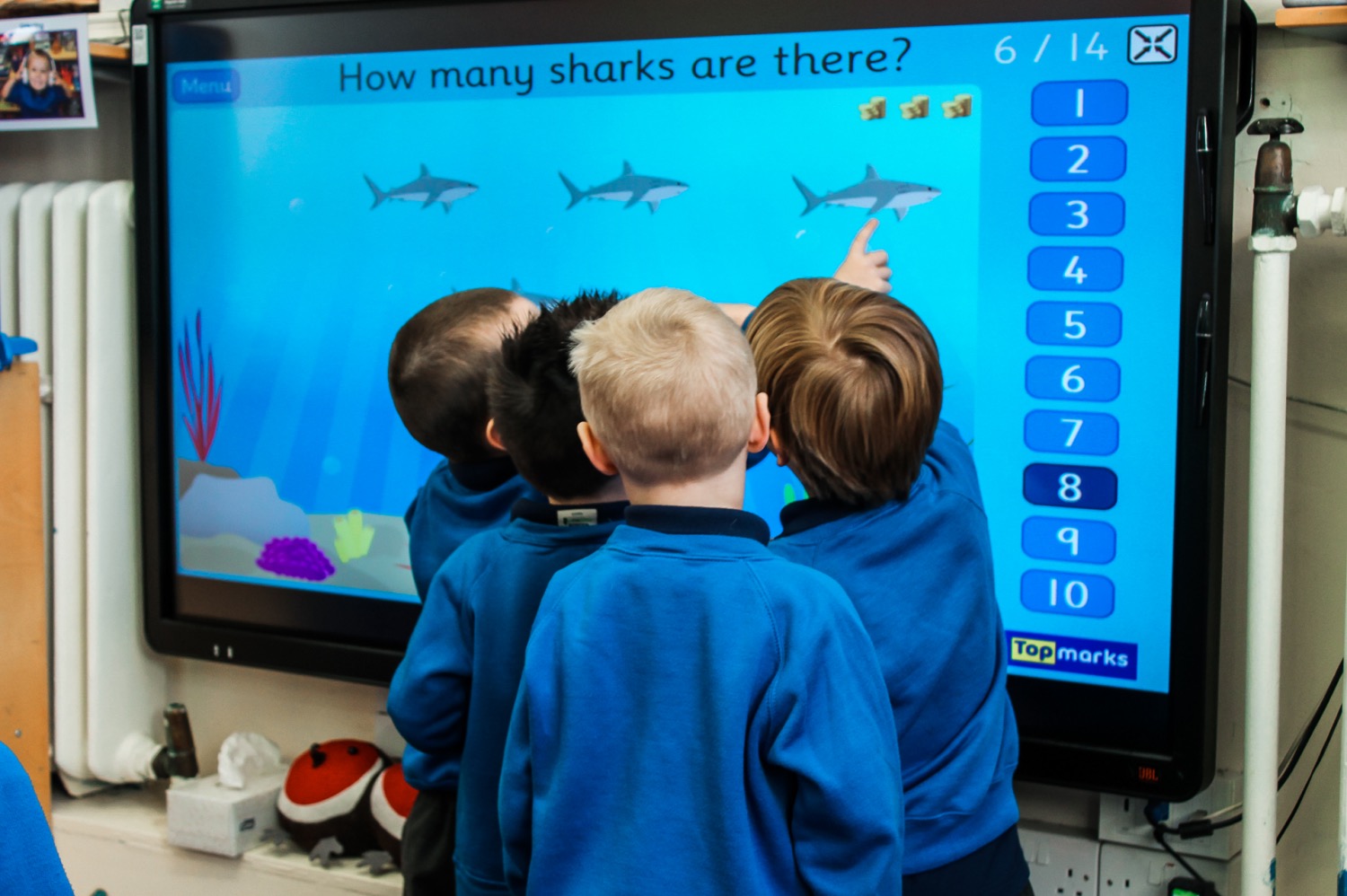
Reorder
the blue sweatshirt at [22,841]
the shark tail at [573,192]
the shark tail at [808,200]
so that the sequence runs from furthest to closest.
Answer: the shark tail at [573,192]
the shark tail at [808,200]
the blue sweatshirt at [22,841]

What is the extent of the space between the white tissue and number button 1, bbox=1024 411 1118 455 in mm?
1479

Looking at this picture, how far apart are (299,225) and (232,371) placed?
0.95 ft

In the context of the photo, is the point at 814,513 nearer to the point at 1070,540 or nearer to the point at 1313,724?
the point at 1070,540

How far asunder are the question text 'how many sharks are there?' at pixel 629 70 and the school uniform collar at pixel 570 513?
2.57ft

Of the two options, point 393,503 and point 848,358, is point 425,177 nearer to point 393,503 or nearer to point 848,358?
point 393,503

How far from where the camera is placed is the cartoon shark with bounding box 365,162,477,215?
200 cm

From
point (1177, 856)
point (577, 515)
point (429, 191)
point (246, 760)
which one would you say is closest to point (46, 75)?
point (429, 191)

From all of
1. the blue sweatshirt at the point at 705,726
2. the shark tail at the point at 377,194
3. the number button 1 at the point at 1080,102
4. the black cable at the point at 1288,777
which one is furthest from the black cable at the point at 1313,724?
the shark tail at the point at 377,194

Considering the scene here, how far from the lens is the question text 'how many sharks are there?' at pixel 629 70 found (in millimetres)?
1732

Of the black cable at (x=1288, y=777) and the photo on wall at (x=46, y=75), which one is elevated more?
the photo on wall at (x=46, y=75)

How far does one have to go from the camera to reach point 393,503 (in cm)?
210

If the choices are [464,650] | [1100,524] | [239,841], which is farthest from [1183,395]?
[239,841]

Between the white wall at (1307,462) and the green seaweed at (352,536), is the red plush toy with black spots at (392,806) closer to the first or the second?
the green seaweed at (352,536)

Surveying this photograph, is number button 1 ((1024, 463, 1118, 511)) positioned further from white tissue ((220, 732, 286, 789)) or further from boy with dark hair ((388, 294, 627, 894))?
white tissue ((220, 732, 286, 789))
